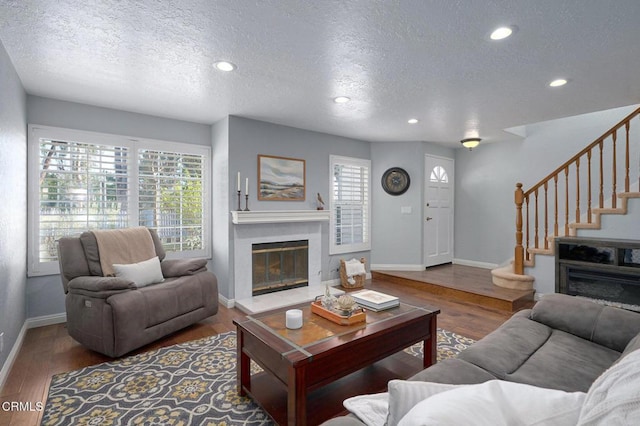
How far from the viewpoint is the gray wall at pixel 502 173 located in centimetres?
486

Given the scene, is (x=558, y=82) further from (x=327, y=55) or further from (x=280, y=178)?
(x=280, y=178)

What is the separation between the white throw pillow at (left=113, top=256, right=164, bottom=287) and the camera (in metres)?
3.00

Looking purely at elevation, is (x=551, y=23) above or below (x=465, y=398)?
above

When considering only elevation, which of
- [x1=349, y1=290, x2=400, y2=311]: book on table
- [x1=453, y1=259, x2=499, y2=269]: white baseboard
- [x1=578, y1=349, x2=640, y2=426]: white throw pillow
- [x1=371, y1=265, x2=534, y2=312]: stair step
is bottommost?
[x1=371, y1=265, x2=534, y2=312]: stair step

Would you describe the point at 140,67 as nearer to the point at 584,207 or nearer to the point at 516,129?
the point at 516,129

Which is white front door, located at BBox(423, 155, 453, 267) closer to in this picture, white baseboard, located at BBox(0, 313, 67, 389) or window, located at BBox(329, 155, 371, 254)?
window, located at BBox(329, 155, 371, 254)

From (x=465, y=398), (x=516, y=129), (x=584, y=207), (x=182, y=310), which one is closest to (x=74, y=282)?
(x=182, y=310)

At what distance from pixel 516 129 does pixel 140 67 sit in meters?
5.36

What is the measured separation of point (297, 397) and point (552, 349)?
1.42m

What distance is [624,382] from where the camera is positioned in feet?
2.28

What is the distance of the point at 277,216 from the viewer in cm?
424

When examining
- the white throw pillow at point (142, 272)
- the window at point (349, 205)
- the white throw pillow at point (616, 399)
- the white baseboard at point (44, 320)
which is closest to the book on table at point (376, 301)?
the white throw pillow at point (616, 399)

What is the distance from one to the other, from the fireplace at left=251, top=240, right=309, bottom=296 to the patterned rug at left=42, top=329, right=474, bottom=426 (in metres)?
1.54

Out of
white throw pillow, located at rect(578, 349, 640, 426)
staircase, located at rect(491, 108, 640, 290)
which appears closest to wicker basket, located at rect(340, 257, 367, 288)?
staircase, located at rect(491, 108, 640, 290)
